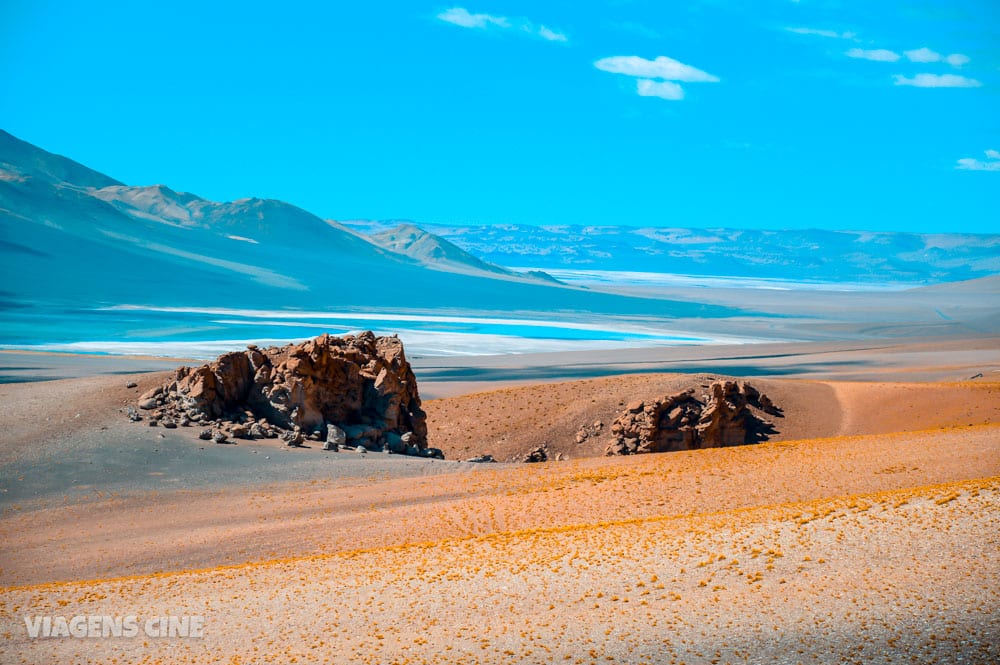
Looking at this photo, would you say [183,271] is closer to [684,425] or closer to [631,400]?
[631,400]

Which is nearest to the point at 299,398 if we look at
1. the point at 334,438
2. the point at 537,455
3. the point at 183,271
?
the point at 334,438

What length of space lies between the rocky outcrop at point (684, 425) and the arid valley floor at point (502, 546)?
141cm

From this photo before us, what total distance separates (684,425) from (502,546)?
47.7ft

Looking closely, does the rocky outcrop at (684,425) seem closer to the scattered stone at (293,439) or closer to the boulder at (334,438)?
the boulder at (334,438)

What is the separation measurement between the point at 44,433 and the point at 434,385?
1130 inches

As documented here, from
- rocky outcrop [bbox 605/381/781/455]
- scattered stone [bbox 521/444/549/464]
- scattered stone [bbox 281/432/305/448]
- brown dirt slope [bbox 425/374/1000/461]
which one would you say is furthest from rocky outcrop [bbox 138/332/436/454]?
rocky outcrop [bbox 605/381/781/455]

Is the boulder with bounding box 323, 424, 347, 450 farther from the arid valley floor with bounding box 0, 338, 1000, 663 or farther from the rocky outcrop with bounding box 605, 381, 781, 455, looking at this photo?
the rocky outcrop with bounding box 605, 381, 781, 455

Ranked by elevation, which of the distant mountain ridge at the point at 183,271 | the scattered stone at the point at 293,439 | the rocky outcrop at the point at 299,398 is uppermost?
the distant mountain ridge at the point at 183,271

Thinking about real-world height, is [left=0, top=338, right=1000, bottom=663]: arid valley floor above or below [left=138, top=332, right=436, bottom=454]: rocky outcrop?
below

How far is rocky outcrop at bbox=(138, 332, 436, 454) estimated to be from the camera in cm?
2412

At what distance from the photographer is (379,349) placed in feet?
94.0

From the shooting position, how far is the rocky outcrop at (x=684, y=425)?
27.7 meters

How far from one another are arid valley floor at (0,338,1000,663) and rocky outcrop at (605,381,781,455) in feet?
4.62

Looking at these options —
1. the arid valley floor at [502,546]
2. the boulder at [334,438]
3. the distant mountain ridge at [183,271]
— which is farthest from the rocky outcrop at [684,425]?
the distant mountain ridge at [183,271]
